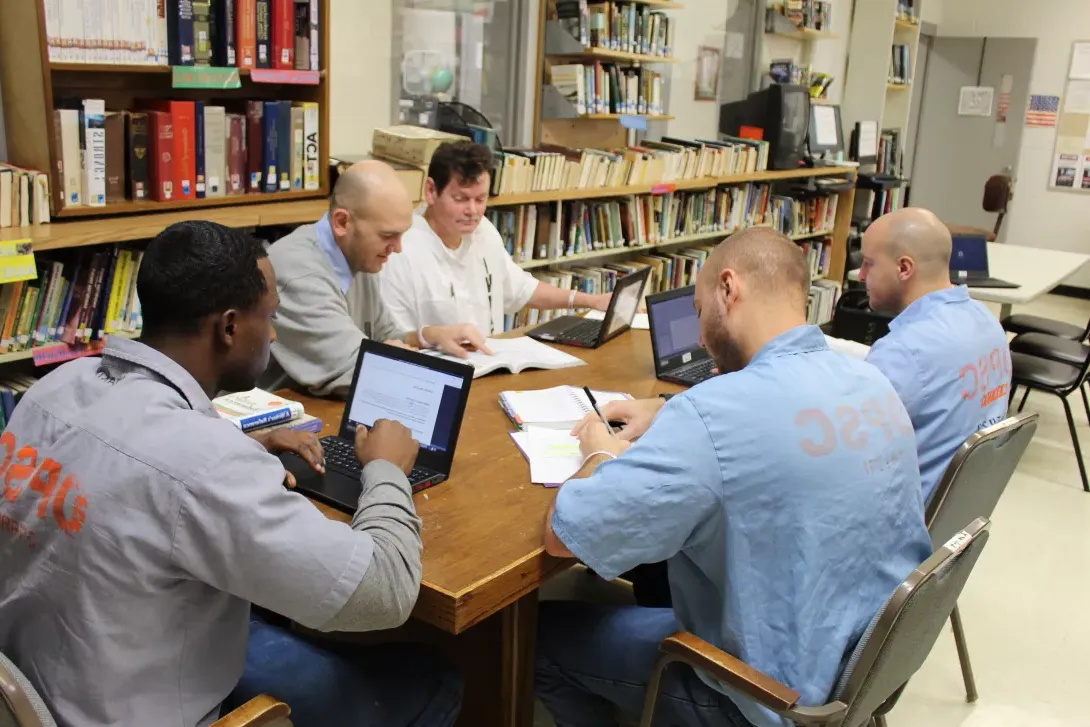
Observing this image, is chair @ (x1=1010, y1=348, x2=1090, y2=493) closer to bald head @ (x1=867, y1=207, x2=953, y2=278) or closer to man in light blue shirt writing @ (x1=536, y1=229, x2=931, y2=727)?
bald head @ (x1=867, y1=207, x2=953, y2=278)

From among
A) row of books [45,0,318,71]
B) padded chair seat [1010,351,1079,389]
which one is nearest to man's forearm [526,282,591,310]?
row of books [45,0,318,71]

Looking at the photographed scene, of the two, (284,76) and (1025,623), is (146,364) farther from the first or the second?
(1025,623)

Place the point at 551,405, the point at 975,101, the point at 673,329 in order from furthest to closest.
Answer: the point at 975,101, the point at 673,329, the point at 551,405

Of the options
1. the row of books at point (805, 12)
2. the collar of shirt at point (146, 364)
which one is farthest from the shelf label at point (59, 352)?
the row of books at point (805, 12)

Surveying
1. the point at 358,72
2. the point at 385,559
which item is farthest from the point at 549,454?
the point at 358,72

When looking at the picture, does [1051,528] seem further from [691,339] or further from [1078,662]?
[691,339]

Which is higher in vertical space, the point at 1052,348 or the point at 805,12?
the point at 805,12

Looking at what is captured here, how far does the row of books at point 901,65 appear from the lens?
7.26 meters

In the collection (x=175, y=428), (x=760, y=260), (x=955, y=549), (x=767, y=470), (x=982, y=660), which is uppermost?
(x=760, y=260)

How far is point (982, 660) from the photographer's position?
2889 millimetres

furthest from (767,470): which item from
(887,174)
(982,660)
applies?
(887,174)

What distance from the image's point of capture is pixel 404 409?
6.32 ft

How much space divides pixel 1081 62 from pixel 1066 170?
896 millimetres

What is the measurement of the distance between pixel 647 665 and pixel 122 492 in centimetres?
104
